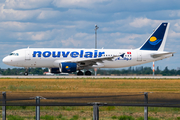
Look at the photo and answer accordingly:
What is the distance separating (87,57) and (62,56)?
379 cm

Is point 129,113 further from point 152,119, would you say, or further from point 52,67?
point 52,67

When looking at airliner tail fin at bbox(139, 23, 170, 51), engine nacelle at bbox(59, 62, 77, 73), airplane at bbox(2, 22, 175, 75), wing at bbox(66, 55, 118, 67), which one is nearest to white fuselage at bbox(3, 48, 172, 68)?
airplane at bbox(2, 22, 175, 75)

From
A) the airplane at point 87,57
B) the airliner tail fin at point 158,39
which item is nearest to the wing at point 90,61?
the airplane at point 87,57

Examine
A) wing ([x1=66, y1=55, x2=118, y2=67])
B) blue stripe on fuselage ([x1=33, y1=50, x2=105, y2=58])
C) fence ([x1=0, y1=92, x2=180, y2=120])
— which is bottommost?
fence ([x1=0, y1=92, x2=180, y2=120])

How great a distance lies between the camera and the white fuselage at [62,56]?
141 feet

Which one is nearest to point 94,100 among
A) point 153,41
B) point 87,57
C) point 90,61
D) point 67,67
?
point 67,67

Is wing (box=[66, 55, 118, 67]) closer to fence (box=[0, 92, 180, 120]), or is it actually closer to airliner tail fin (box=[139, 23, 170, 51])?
airliner tail fin (box=[139, 23, 170, 51])

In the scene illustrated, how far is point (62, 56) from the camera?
4369cm

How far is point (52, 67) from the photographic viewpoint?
45156mm

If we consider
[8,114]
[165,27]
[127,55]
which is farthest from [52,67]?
[8,114]

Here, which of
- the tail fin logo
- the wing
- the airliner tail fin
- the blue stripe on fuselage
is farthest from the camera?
the tail fin logo

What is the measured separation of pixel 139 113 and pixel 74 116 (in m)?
2.91

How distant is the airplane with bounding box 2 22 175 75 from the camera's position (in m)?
43.1

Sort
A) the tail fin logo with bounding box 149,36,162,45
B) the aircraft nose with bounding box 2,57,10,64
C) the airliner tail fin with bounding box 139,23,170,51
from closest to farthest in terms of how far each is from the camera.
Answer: the aircraft nose with bounding box 2,57,10,64
the airliner tail fin with bounding box 139,23,170,51
the tail fin logo with bounding box 149,36,162,45
